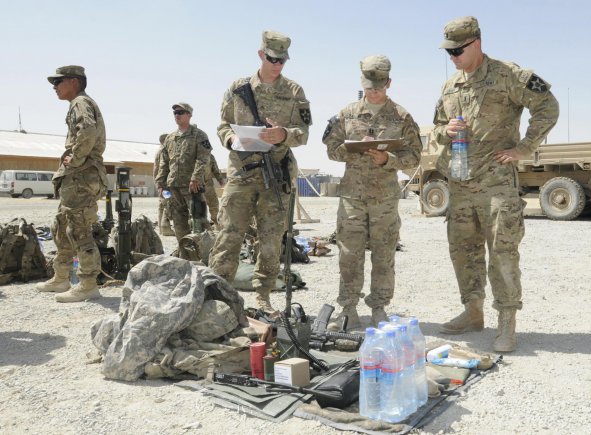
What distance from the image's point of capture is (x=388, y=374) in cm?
291

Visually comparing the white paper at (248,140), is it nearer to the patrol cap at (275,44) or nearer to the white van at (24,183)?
the patrol cap at (275,44)

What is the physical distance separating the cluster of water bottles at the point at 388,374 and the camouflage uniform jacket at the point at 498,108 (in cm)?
191

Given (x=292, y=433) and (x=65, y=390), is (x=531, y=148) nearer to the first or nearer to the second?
(x=292, y=433)

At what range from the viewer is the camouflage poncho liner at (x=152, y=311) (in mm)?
3686

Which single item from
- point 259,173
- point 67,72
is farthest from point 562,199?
point 67,72

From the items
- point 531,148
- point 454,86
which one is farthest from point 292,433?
point 454,86

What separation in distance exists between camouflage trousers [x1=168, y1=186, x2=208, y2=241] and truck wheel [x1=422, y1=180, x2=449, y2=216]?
32.8 feet


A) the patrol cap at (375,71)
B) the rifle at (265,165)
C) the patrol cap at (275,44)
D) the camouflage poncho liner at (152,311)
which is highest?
the patrol cap at (275,44)

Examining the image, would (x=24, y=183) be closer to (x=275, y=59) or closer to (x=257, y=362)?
(x=275, y=59)

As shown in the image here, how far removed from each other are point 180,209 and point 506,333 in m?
5.57

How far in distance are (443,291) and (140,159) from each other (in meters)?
40.2

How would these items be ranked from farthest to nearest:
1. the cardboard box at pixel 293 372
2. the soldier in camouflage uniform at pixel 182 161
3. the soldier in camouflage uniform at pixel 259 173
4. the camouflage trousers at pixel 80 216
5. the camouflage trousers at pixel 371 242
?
the soldier in camouflage uniform at pixel 182 161 < the camouflage trousers at pixel 80 216 < the soldier in camouflage uniform at pixel 259 173 < the camouflage trousers at pixel 371 242 < the cardboard box at pixel 293 372

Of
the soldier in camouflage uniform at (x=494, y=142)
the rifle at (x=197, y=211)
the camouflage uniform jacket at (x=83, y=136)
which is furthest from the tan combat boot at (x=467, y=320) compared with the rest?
the rifle at (x=197, y=211)

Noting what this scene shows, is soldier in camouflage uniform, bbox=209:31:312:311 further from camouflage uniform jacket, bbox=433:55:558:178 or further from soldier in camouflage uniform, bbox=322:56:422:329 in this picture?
camouflage uniform jacket, bbox=433:55:558:178
